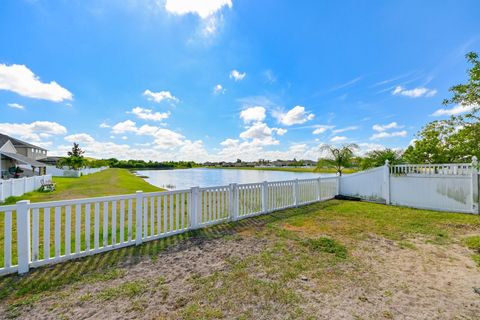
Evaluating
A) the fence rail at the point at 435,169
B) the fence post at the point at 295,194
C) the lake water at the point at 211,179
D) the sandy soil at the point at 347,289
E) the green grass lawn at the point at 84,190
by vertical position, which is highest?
the fence rail at the point at 435,169

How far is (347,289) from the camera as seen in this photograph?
83.7 inches

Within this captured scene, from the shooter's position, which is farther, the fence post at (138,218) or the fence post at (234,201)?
the fence post at (234,201)

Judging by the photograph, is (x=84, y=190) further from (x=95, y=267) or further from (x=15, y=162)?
(x=15, y=162)

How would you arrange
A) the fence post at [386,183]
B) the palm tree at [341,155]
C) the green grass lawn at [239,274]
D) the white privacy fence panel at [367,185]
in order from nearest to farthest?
the green grass lawn at [239,274]
the fence post at [386,183]
the white privacy fence panel at [367,185]
the palm tree at [341,155]

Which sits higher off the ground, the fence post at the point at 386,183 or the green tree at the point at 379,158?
the green tree at the point at 379,158

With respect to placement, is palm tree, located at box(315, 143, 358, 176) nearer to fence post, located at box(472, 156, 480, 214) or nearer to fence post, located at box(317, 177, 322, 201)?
fence post, located at box(317, 177, 322, 201)

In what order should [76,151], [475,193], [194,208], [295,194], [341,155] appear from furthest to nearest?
[76,151] < [341,155] < [295,194] < [475,193] < [194,208]

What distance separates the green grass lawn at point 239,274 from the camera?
6.15 feet

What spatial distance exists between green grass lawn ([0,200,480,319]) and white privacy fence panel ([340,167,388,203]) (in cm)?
314

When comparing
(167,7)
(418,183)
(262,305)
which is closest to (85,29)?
(167,7)

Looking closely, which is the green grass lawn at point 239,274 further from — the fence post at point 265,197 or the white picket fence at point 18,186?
the white picket fence at point 18,186

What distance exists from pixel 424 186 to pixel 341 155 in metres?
3.73

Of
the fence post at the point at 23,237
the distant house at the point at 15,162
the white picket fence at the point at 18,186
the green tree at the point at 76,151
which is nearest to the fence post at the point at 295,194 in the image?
the fence post at the point at 23,237

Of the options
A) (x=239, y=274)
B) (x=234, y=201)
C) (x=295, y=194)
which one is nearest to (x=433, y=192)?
(x=295, y=194)
